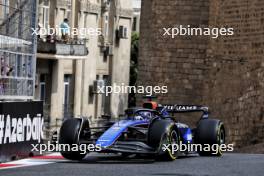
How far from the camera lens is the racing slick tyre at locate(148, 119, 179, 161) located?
15985mm

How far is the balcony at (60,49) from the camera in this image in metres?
36.1

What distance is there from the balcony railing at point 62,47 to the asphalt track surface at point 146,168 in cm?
1914

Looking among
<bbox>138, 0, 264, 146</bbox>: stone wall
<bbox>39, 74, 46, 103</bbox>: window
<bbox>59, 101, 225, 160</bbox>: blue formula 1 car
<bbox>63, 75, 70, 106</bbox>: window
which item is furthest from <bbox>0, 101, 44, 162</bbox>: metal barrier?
<bbox>63, 75, 70, 106</bbox>: window

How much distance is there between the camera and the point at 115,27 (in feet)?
153

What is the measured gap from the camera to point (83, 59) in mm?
41062

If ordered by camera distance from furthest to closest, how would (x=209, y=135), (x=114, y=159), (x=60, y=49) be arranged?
(x=60, y=49) < (x=209, y=135) < (x=114, y=159)

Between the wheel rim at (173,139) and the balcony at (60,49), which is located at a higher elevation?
the balcony at (60,49)

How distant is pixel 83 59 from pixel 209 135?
23.6 metres

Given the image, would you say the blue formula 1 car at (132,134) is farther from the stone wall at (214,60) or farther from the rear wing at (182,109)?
the stone wall at (214,60)

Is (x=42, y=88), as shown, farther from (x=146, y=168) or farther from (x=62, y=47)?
(x=146, y=168)
